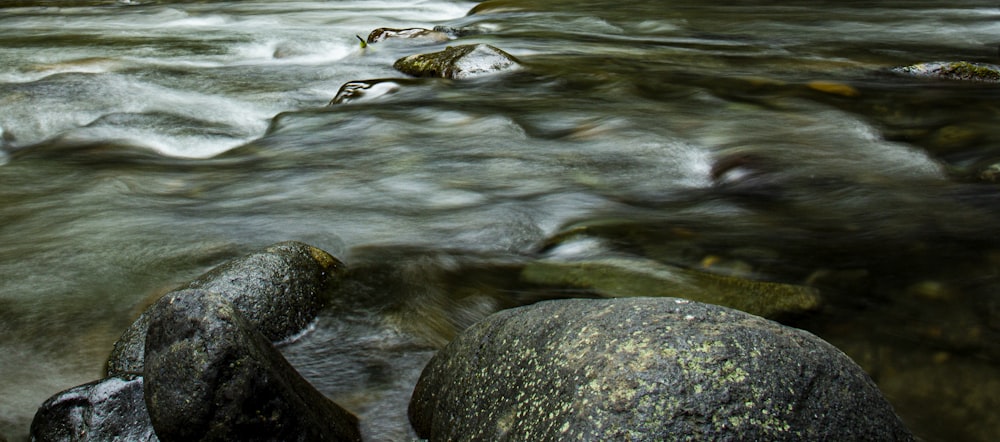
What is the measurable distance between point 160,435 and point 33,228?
3.09m

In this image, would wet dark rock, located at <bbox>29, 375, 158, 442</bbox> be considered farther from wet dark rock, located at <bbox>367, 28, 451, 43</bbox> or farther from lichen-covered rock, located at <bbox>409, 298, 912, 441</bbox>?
wet dark rock, located at <bbox>367, 28, 451, 43</bbox>

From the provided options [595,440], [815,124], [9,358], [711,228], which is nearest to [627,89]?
[815,124]

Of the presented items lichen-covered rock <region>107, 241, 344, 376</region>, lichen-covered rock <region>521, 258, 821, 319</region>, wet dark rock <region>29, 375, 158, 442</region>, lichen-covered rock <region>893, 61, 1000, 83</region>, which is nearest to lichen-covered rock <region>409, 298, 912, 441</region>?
wet dark rock <region>29, 375, 158, 442</region>

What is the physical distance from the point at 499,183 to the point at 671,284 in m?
2.07

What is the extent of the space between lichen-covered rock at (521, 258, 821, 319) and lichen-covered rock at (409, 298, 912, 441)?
1215mm

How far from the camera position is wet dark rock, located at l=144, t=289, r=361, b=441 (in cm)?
234

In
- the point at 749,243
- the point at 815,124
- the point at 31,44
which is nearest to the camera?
the point at 749,243

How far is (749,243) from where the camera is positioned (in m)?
4.40

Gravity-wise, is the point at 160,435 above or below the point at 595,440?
below

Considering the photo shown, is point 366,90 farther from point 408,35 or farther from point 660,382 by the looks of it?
point 660,382

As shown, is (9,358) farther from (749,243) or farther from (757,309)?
(749,243)

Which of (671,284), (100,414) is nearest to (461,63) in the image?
(671,284)

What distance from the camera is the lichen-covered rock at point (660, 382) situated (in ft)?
6.82

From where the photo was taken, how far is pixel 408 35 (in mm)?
10750
